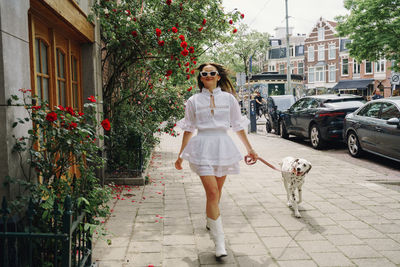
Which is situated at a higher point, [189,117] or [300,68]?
[300,68]

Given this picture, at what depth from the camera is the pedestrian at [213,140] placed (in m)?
3.86

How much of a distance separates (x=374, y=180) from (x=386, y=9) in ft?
61.0

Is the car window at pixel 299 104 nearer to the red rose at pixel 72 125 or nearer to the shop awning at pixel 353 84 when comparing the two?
the red rose at pixel 72 125

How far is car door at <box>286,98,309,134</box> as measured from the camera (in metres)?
13.5

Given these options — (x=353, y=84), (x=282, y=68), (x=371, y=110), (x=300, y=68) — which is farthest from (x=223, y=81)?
(x=282, y=68)

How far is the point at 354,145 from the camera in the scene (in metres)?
10.5

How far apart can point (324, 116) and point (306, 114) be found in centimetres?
113

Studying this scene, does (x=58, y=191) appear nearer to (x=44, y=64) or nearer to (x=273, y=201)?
(x=44, y=64)

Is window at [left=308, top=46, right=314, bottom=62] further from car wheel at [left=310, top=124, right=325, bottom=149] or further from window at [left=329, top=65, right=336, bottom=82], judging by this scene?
car wheel at [left=310, top=124, right=325, bottom=149]

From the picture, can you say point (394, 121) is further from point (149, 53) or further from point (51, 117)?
point (51, 117)

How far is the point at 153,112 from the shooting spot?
8469 mm

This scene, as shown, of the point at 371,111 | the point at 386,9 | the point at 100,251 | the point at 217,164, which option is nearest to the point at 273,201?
the point at 217,164

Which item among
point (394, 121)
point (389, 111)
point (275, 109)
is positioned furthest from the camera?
point (275, 109)

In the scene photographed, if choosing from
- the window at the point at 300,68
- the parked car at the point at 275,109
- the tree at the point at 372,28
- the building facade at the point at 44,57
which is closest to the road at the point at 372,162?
the parked car at the point at 275,109
